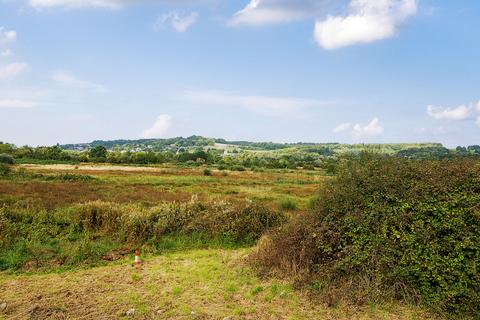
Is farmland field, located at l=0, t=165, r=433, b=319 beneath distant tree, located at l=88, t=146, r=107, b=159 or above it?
beneath

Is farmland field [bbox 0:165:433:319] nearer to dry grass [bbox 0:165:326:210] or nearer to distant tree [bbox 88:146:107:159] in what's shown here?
dry grass [bbox 0:165:326:210]

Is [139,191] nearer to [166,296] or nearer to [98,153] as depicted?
[166,296]

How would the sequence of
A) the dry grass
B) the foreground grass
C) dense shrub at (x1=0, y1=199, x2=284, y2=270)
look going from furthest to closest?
the dry grass
dense shrub at (x1=0, y1=199, x2=284, y2=270)
the foreground grass

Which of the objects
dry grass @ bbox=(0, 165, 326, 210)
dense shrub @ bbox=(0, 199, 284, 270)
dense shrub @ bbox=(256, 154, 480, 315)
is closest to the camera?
dense shrub @ bbox=(256, 154, 480, 315)

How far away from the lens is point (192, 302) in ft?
24.6

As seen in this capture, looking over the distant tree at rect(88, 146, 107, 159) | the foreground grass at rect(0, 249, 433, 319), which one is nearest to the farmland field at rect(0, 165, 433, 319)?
the foreground grass at rect(0, 249, 433, 319)

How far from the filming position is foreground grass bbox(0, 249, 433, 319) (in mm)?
6852

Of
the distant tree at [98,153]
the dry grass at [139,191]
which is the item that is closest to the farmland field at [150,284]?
the dry grass at [139,191]

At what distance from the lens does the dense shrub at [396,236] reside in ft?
22.0

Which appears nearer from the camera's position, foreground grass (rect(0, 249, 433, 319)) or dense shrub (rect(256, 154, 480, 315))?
dense shrub (rect(256, 154, 480, 315))

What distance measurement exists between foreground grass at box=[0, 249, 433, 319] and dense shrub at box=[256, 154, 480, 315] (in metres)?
0.60

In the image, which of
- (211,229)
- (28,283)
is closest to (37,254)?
(28,283)

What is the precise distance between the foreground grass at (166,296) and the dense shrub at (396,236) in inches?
23.6

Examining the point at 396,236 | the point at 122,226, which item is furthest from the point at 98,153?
the point at 396,236
